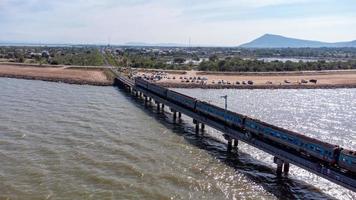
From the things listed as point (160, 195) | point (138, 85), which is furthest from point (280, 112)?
point (160, 195)

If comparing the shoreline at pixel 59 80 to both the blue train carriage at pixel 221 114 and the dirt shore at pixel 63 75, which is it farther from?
the blue train carriage at pixel 221 114

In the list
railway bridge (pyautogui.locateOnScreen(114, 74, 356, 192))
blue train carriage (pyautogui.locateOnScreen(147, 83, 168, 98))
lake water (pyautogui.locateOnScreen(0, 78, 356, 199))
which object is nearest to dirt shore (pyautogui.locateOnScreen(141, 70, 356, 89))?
blue train carriage (pyautogui.locateOnScreen(147, 83, 168, 98))

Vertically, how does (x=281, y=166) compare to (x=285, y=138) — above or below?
below

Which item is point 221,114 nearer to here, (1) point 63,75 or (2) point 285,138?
(2) point 285,138

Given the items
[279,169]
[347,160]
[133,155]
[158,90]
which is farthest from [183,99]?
[347,160]

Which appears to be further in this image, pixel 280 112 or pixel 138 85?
pixel 138 85

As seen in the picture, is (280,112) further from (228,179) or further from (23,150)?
(23,150)
